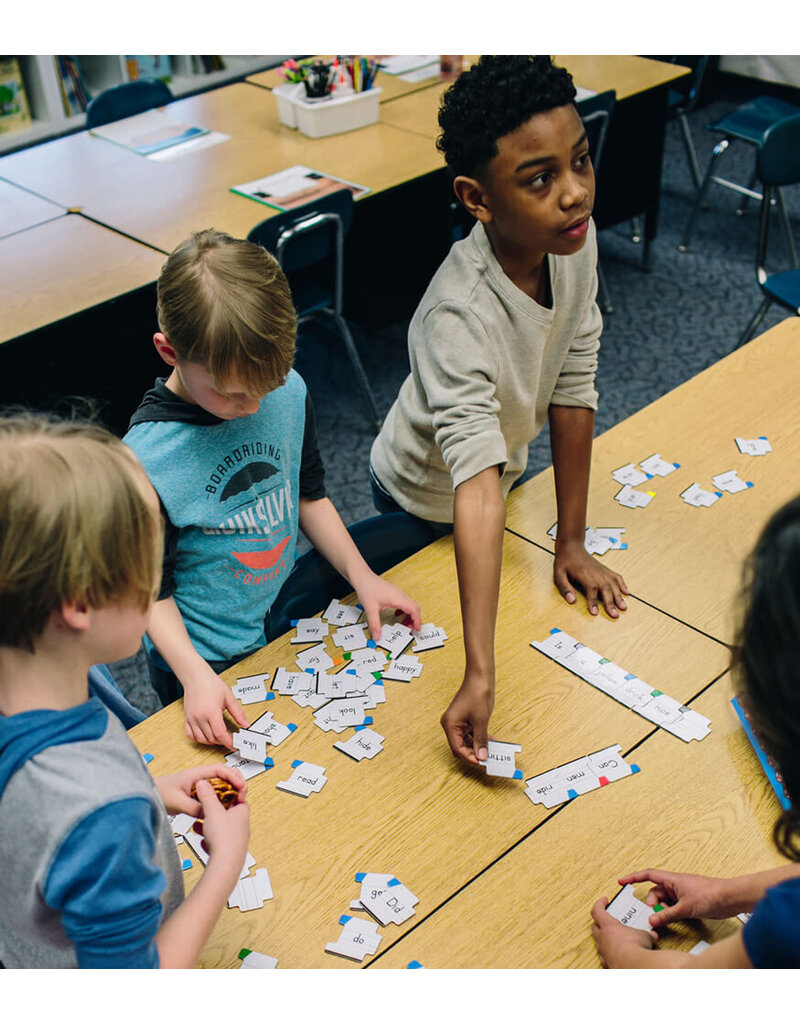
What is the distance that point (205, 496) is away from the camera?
5.28ft

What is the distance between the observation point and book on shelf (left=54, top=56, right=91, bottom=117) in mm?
5195

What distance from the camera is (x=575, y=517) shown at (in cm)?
176

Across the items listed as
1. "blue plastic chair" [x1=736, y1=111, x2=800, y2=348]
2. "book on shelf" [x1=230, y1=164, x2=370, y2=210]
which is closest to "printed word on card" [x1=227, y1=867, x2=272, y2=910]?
"book on shelf" [x1=230, y1=164, x2=370, y2=210]

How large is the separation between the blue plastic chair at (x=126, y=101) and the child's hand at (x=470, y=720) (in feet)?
11.6

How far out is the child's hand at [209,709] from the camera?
56.7 inches

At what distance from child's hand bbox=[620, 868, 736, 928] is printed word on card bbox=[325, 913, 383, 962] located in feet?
1.12

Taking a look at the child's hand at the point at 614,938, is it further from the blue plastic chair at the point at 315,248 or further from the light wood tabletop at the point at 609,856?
the blue plastic chair at the point at 315,248

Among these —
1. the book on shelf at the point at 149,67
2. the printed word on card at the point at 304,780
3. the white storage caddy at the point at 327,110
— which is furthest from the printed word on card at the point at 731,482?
the book on shelf at the point at 149,67

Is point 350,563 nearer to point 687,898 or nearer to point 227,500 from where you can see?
point 227,500

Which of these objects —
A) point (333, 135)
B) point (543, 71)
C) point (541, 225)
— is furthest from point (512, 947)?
point (333, 135)

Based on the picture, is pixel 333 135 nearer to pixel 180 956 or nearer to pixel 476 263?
pixel 476 263

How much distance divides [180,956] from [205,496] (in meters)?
0.80

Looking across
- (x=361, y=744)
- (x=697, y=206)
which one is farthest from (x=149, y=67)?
(x=361, y=744)

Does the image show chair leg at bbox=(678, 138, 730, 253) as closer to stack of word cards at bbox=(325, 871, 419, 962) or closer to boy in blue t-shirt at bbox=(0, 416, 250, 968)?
stack of word cards at bbox=(325, 871, 419, 962)
